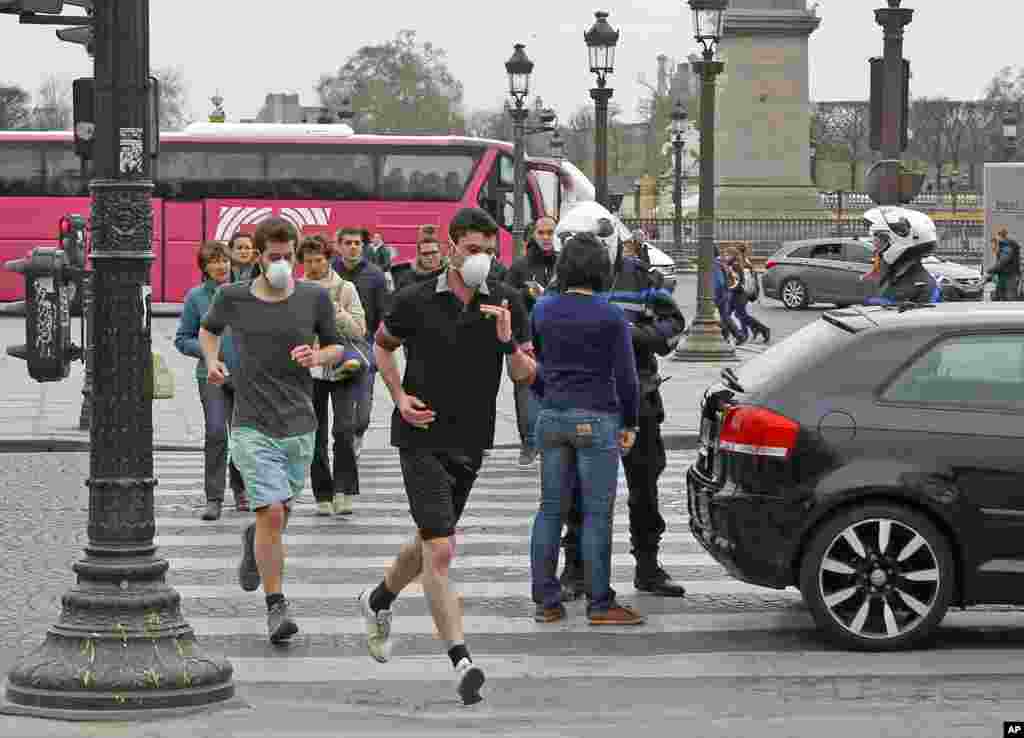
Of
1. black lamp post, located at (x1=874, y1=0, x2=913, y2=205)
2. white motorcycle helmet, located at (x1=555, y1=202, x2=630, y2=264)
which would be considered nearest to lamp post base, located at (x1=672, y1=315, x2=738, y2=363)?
black lamp post, located at (x1=874, y1=0, x2=913, y2=205)

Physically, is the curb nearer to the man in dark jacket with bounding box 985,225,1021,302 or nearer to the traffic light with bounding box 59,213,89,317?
the traffic light with bounding box 59,213,89,317

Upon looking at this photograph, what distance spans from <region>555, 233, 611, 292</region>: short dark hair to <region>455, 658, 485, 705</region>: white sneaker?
2.09 metres

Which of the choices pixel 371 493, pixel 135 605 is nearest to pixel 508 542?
pixel 371 493

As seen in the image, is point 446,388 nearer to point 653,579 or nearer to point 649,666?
point 649,666

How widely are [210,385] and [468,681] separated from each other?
593cm

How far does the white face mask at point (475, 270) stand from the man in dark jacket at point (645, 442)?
7.50 feet

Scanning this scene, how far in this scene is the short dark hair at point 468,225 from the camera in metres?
8.25

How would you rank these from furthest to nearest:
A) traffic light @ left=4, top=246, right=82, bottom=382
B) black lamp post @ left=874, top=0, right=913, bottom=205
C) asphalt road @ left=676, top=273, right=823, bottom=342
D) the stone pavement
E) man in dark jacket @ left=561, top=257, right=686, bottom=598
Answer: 1. asphalt road @ left=676, top=273, right=823, bottom=342
2. black lamp post @ left=874, top=0, right=913, bottom=205
3. the stone pavement
4. traffic light @ left=4, top=246, right=82, bottom=382
5. man in dark jacket @ left=561, top=257, right=686, bottom=598

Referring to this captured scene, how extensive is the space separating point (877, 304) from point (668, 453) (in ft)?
24.8

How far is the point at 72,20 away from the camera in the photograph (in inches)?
377

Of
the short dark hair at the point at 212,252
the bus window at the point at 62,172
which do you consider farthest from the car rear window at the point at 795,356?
the bus window at the point at 62,172

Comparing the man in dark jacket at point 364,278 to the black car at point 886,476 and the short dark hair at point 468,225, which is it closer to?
the black car at point 886,476

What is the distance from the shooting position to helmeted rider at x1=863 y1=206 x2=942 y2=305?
1246 centimetres

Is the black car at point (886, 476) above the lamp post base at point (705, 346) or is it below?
above
